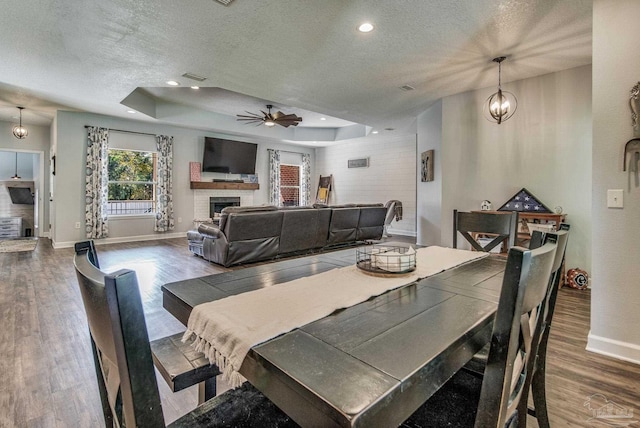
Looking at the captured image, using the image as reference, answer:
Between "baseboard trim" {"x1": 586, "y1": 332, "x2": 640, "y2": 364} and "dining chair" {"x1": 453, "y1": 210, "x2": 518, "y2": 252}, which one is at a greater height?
"dining chair" {"x1": 453, "y1": 210, "x2": 518, "y2": 252}

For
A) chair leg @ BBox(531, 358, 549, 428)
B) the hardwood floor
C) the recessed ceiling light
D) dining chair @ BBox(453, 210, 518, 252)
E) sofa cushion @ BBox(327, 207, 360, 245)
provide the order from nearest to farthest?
1. chair leg @ BBox(531, 358, 549, 428)
2. the hardwood floor
3. dining chair @ BBox(453, 210, 518, 252)
4. the recessed ceiling light
5. sofa cushion @ BBox(327, 207, 360, 245)

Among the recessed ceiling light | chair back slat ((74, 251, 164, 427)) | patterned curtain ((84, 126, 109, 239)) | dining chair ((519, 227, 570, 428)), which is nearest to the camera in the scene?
chair back slat ((74, 251, 164, 427))

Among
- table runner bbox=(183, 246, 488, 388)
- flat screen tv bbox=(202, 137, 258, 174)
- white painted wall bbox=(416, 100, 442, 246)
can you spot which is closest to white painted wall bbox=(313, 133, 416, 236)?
white painted wall bbox=(416, 100, 442, 246)

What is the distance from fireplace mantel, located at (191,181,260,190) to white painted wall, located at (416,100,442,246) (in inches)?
185

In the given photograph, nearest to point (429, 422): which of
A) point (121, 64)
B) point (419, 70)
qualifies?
point (419, 70)

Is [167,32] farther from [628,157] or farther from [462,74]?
[628,157]

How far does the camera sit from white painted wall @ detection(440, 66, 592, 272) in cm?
377

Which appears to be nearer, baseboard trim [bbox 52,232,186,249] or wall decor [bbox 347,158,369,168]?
baseboard trim [bbox 52,232,186,249]

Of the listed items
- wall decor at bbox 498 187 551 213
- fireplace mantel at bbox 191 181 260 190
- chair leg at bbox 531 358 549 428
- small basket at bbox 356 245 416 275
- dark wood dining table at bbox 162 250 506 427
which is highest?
fireplace mantel at bbox 191 181 260 190

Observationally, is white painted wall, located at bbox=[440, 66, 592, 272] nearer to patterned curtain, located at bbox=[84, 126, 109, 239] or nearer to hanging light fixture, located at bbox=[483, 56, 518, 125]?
hanging light fixture, located at bbox=[483, 56, 518, 125]

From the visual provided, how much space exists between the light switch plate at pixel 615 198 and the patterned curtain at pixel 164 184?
755 cm

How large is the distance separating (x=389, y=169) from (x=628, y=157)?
21.5ft

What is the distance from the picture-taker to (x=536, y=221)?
13.2 ft

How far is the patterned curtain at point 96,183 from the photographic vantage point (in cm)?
641
